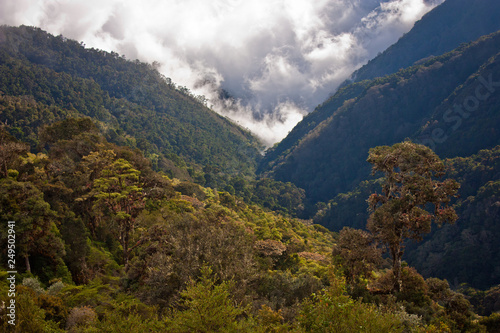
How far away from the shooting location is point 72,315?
41.6 feet

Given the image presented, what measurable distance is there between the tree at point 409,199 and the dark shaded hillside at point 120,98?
79088 mm

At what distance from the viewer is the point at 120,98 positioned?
15450cm


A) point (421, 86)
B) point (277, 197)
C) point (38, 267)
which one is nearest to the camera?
point (38, 267)

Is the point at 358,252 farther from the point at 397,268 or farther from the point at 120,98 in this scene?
the point at 120,98

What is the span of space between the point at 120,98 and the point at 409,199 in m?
159

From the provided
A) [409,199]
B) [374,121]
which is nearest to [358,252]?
[409,199]

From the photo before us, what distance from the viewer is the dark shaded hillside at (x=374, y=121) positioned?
13130cm

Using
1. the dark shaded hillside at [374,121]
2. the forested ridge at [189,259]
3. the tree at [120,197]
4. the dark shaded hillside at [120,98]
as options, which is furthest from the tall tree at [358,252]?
the dark shaded hillside at [374,121]

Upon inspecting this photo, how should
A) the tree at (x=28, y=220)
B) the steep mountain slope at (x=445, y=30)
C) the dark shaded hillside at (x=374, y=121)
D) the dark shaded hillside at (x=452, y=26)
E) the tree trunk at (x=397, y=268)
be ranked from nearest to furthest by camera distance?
1. the tree at (x=28, y=220)
2. the tree trunk at (x=397, y=268)
3. the dark shaded hillside at (x=374, y=121)
4. the dark shaded hillside at (x=452, y=26)
5. the steep mountain slope at (x=445, y=30)

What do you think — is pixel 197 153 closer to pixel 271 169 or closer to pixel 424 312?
pixel 271 169

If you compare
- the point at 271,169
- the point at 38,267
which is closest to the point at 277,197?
the point at 271,169

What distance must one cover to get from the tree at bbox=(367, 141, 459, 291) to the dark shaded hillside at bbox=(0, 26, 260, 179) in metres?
79.1

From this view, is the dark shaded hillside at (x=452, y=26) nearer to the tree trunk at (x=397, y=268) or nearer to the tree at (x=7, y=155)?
the tree trunk at (x=397, y=268)

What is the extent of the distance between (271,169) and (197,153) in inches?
2010
